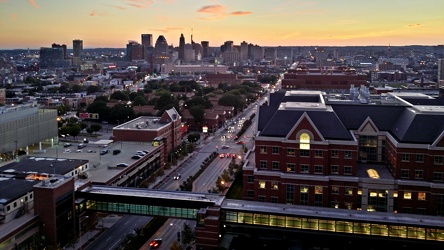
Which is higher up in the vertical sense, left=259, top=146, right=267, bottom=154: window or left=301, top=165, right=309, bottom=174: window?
left=259, top=146, right=267, bottom=154: window

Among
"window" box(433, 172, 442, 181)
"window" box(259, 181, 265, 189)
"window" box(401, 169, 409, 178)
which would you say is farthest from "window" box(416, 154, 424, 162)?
"window" box(259, 181, 265, 189)

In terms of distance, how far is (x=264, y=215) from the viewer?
37.3 m

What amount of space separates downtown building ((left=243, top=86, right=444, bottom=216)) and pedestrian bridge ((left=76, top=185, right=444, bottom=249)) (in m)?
3.90

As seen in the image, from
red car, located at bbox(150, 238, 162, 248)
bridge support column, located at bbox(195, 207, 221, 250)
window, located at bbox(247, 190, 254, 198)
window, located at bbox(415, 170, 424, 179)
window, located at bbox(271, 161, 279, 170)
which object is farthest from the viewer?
window, located at bbox(247, 190, 254, 198)

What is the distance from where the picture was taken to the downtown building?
40.9 m

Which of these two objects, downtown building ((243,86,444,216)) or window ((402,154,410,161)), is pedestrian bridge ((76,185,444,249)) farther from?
window ((402,154,410,161))

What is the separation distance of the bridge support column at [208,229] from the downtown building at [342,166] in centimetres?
804

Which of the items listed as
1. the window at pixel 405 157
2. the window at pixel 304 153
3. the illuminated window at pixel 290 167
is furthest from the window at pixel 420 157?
the illuminated window at pixel 290 167

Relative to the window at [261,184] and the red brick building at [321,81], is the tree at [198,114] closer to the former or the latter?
the red brick building at [321,81]

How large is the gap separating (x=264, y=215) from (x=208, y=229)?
15.9 feet

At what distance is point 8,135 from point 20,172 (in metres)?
21.8

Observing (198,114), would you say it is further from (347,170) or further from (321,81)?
(347,170)

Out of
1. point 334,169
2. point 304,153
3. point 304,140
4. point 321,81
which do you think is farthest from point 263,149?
point 321,81

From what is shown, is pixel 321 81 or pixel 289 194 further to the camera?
pixel 321 81
